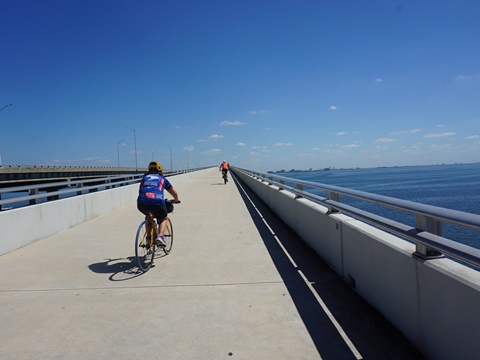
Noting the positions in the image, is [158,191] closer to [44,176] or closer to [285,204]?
[285,204]

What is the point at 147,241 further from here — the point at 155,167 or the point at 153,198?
the point at 155,167

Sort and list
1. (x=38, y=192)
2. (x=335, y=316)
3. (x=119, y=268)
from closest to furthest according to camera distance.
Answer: (x=335, y=316)
(x=119, y=268)
(x=38, y=192)

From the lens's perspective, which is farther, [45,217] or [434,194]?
[434,194]

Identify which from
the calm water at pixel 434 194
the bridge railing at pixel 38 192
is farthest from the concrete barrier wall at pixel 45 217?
the calm water at pixel 434 194

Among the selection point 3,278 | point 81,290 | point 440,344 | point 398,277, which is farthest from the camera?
point 3,278

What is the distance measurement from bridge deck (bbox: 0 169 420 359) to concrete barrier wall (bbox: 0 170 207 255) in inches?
18.3

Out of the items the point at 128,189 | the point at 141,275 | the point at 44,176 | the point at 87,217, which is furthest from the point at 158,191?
the point at 44,176

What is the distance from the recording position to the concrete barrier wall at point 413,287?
2717 millimetres

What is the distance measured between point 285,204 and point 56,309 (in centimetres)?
695

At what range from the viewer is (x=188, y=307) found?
14.9 feet

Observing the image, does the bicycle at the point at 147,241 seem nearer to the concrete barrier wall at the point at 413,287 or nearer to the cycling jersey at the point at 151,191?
the cycling jersey at the point at 151,191

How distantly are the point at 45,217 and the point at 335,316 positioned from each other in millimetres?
8068

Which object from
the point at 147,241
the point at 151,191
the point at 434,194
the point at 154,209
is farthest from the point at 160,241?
the point at 434,194

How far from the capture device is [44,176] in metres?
62.5
